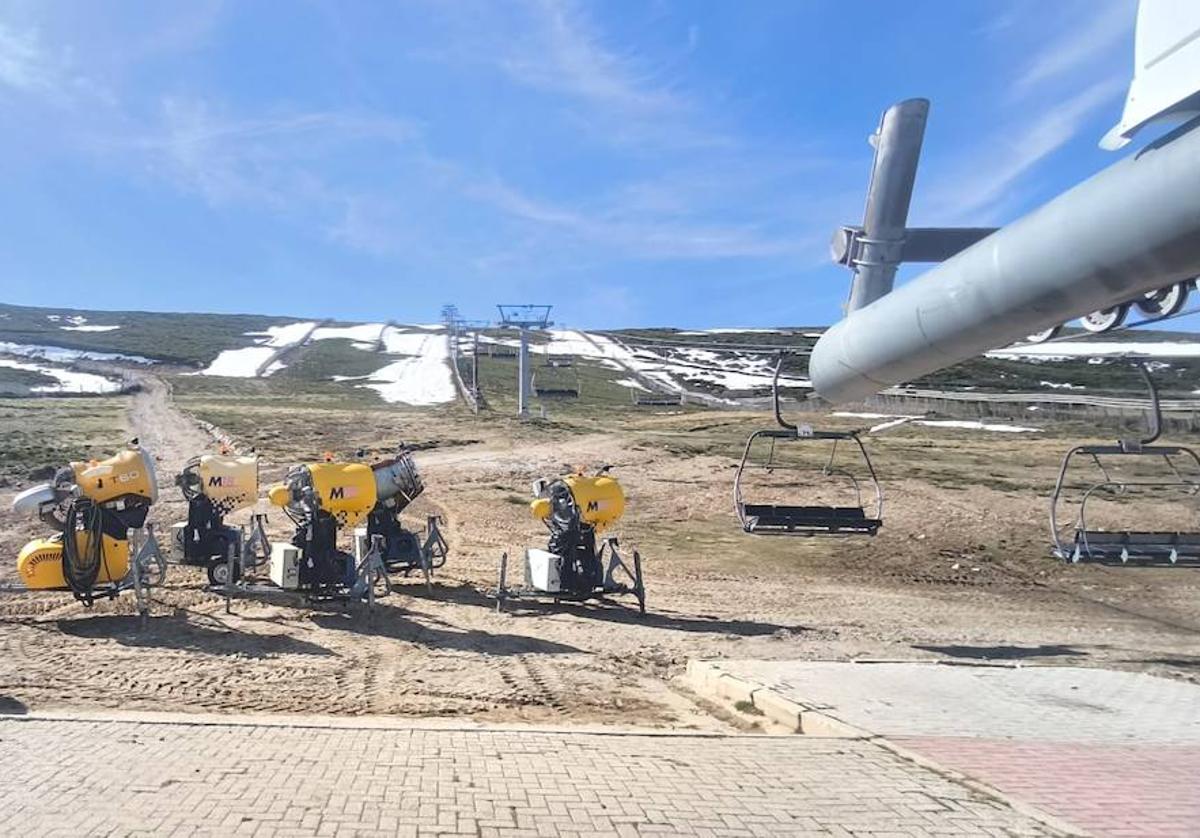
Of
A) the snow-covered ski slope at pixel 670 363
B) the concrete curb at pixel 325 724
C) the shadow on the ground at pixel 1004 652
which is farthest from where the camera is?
the snow-covered ski slope at pixel 670 363

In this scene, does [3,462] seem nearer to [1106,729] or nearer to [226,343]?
[1106,729]

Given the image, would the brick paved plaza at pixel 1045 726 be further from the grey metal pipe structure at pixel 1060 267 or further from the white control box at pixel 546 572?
the white control box at pixel 546 572

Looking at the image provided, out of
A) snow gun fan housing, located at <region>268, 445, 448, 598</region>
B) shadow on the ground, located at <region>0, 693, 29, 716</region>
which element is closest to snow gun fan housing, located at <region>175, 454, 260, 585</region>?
snow gun fan housing, located at <region>268, 445, 448, 598</region>

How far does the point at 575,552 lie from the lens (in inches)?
498

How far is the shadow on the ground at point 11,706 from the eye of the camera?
7.03 m

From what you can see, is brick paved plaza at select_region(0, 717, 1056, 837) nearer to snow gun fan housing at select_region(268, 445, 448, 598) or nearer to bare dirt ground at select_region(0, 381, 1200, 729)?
bare dirt ground at select_region(0, 381, 1200, 729)

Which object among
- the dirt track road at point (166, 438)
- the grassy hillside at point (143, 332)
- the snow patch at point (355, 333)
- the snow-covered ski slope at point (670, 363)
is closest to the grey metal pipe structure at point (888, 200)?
the dirt track road at point (166, 438)

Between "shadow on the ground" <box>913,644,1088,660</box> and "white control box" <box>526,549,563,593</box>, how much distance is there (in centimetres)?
485

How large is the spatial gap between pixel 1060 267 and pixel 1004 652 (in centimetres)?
921

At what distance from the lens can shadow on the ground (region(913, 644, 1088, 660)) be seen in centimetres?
1107

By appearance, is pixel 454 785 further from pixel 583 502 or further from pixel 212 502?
pixel 212 502

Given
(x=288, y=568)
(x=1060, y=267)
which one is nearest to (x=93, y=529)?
(x=288, y=568)

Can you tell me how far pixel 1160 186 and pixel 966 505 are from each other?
2134cm

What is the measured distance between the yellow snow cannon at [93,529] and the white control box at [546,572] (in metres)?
4.84
